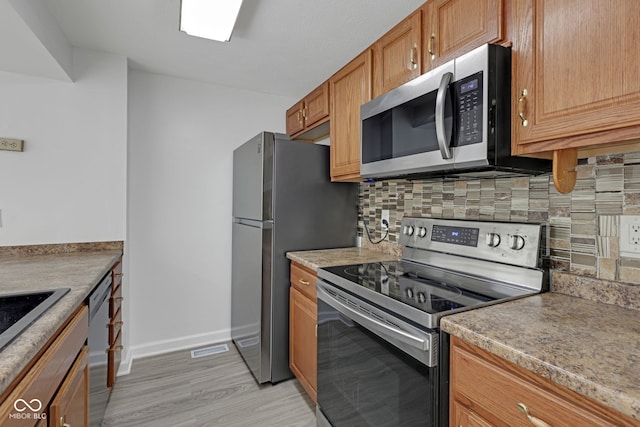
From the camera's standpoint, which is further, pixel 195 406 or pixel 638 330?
pixel 195 406

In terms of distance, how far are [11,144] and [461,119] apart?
2.52 m

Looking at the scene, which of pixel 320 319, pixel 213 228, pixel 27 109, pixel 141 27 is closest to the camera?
pixel 320 319

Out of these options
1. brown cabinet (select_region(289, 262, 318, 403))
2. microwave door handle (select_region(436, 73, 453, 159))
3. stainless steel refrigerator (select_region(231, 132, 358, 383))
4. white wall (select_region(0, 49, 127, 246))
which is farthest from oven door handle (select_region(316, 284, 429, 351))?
white wall (select_region(0, 49, 127, 246))

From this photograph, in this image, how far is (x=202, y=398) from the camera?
198 centimetres

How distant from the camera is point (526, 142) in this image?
1064 millimetres

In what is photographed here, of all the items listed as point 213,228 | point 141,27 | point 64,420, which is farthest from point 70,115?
point 64,420

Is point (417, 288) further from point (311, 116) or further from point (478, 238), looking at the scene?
point (311, 116)

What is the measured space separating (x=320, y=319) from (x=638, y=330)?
1188mm

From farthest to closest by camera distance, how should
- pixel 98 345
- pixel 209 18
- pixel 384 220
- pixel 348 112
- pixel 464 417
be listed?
pixel 384 220 → pixel 348 112 → pixel 209 18 → pixel 98 345 → pixel 464 417

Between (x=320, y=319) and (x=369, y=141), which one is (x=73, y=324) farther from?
(x=369, y=141)

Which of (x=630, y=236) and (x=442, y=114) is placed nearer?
(x=630, y=236)

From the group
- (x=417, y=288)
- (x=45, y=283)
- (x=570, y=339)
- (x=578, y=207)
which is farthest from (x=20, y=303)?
(x=578, y=207)

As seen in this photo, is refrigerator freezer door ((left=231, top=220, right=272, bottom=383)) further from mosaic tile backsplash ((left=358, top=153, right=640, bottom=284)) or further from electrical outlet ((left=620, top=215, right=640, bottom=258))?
electrical outlet ((left=620, top=215, right=640, bottom=258))

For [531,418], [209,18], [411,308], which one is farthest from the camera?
[209,18]
